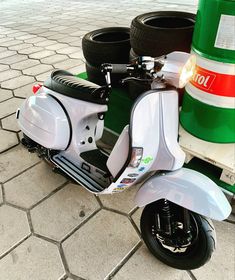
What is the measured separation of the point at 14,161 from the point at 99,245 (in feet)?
2.59

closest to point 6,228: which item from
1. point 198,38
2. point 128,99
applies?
point 128,99

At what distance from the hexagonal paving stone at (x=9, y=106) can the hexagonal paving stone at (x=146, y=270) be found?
57.9 inches

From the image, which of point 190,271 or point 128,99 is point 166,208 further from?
point 128,99

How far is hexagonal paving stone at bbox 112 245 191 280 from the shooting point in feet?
3.53

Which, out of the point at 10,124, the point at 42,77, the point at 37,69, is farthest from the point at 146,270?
the point at 37,69

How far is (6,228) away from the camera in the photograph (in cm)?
127

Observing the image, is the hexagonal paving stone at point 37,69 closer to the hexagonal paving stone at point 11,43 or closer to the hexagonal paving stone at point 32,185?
the hexagonal paving stone at point 11,43

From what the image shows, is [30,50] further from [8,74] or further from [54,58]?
[8,74]

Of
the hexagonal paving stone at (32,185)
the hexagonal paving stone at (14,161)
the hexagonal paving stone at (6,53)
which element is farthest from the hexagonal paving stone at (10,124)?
the hexagonal paving stone at (6,53)

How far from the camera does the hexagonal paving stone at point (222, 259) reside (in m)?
1.07

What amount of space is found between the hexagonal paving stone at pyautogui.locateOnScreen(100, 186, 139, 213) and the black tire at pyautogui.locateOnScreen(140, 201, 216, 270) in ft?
0.80

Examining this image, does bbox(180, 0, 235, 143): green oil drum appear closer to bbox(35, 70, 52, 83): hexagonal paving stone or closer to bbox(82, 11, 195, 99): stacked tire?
bbox(82, 11, 195, 99): stacked tire

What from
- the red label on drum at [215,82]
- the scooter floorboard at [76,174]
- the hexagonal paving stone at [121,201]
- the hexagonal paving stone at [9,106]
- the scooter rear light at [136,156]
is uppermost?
the red label on drum at [215,82]

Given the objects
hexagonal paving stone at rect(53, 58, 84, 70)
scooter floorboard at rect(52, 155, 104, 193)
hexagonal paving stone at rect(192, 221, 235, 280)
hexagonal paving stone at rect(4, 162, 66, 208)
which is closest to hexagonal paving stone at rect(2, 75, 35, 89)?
hexagonal paving stone at rect(53, 58, 84, 70)
